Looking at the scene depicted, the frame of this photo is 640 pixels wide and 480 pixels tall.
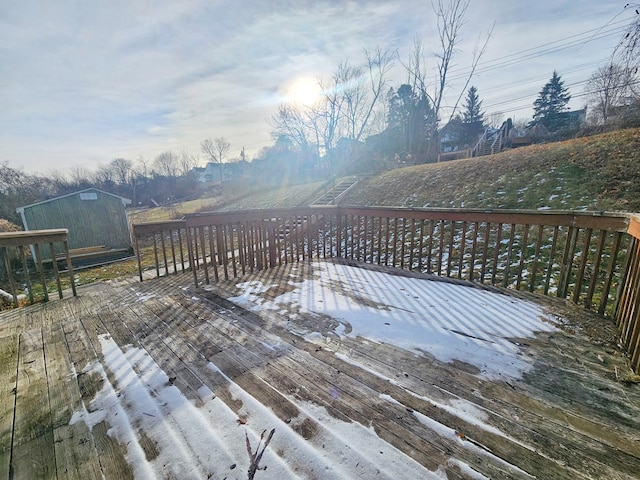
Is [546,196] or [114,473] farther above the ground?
[546,196]

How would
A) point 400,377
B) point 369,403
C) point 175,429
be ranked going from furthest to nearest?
1. point 400,377
2. point 369,403
3. point 175,429

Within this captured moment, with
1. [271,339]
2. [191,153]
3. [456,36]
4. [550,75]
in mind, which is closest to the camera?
[271,339]

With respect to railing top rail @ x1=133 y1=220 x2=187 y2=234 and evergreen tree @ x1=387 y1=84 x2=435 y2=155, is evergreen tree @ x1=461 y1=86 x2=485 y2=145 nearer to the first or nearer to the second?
evergreen tree @ x1=387 y1=84 x2=435 y2=155

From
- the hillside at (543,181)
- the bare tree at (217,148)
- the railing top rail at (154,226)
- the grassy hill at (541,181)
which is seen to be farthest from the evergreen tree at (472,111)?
the railing top rail at (154,226)

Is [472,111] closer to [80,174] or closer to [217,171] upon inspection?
[217,171]

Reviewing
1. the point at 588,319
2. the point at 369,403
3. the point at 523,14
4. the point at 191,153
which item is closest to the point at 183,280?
the point at 369,403

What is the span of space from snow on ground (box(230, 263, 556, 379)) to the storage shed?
39.4 feet

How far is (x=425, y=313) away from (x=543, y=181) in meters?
7.27

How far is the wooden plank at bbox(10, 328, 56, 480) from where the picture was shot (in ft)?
3.52

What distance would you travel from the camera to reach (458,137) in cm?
2941

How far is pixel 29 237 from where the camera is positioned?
283cm

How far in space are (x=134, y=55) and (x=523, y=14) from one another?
8.50 metres

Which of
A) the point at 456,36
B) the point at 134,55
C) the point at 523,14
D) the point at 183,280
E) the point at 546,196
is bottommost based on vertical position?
the point at 183,280

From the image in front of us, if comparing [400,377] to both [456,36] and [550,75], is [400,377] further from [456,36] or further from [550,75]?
[550,75]
